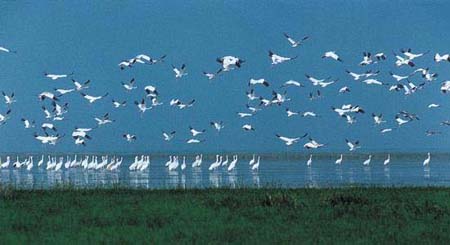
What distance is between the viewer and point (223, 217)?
22.5 m

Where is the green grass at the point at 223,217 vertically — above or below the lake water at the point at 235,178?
below

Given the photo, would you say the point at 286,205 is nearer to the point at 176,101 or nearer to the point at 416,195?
the point at 416,195

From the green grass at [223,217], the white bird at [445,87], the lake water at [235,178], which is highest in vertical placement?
the white bird at [445,87]

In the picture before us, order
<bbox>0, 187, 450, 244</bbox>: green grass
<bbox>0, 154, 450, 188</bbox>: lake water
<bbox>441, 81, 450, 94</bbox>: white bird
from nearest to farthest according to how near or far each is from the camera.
A: 1. <bbox>0, 187, 450, 244</bbox>: green grass
2. <bbox>441, 81, 450, 94</bbox>: white bird
3. <bbox>0, 154, 450, 188</bbox>: lake water

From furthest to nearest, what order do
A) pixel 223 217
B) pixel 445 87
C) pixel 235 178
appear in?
1. pixel 235 178
2. pixel 445 87
3. pixel 223 217

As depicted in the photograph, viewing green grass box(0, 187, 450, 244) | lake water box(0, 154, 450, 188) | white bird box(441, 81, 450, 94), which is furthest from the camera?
lake water box(0, 154, 450, 188)

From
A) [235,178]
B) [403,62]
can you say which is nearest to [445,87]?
[403,62]

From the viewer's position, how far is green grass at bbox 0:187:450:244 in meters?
18.8

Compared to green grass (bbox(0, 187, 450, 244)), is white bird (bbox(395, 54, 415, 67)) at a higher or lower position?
higher

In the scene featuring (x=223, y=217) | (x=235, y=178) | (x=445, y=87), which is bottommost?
(x=223, y=217)

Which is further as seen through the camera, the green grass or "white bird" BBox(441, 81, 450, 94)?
"white bird" BBox(441, 81, 450, 94)

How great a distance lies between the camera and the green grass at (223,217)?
18828 millimetres

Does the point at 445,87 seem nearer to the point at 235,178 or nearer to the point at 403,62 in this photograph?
the point at 403,62

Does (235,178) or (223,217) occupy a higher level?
(235,178)
